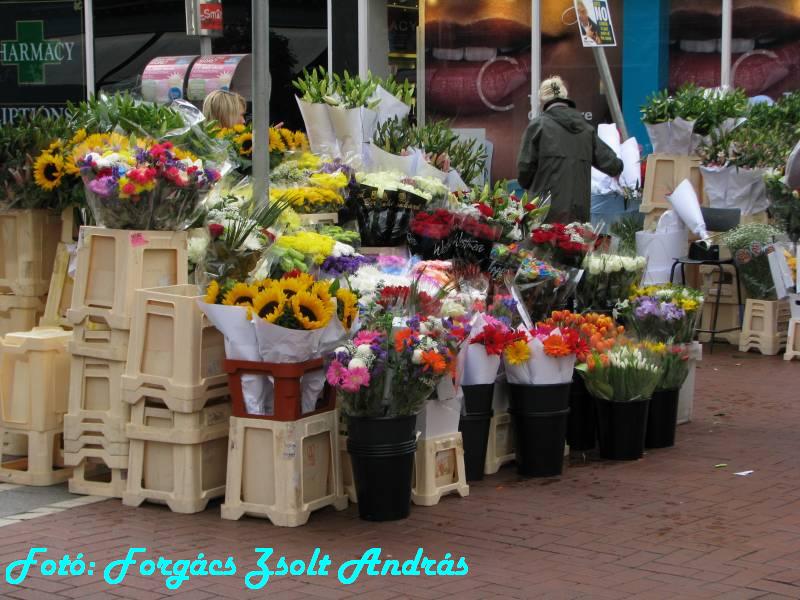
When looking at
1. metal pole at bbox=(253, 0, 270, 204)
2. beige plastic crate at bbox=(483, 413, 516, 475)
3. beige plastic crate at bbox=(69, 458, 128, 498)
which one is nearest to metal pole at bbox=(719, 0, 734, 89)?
beige plastic crate at bbox=(483, 413, 516, 475)

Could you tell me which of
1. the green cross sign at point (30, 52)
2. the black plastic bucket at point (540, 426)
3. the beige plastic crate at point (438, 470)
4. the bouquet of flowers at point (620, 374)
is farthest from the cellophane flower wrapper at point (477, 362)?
the green cross sign at point (30, 52)

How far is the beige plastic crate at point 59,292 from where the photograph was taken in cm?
745

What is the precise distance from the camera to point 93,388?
6492 millimetres

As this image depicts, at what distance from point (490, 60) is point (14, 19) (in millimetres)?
8080

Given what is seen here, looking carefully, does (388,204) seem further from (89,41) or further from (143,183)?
(89,41)

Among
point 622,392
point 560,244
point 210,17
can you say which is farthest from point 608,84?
point 622,392

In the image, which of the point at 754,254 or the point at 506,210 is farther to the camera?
the point at 754,254

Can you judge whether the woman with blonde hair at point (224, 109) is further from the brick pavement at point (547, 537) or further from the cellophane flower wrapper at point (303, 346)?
the brick pavement at point (547, 537)

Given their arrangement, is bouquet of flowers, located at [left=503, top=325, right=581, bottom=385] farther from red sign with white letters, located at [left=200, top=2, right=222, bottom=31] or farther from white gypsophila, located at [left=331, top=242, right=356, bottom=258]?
red sign with white letters, located at [left=200, top=2, right=222, bottom=31]

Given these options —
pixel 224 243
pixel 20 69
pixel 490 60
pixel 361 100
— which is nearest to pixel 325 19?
pixel 490 60

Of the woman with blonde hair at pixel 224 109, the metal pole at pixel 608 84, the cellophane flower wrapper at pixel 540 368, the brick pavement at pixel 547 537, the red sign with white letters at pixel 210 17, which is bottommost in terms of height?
the brick pavement at pixel 547 537

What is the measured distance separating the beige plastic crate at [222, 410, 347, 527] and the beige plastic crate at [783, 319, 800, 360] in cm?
568

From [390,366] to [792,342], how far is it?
5.82 meters

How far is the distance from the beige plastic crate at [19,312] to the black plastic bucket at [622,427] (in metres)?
3.49
